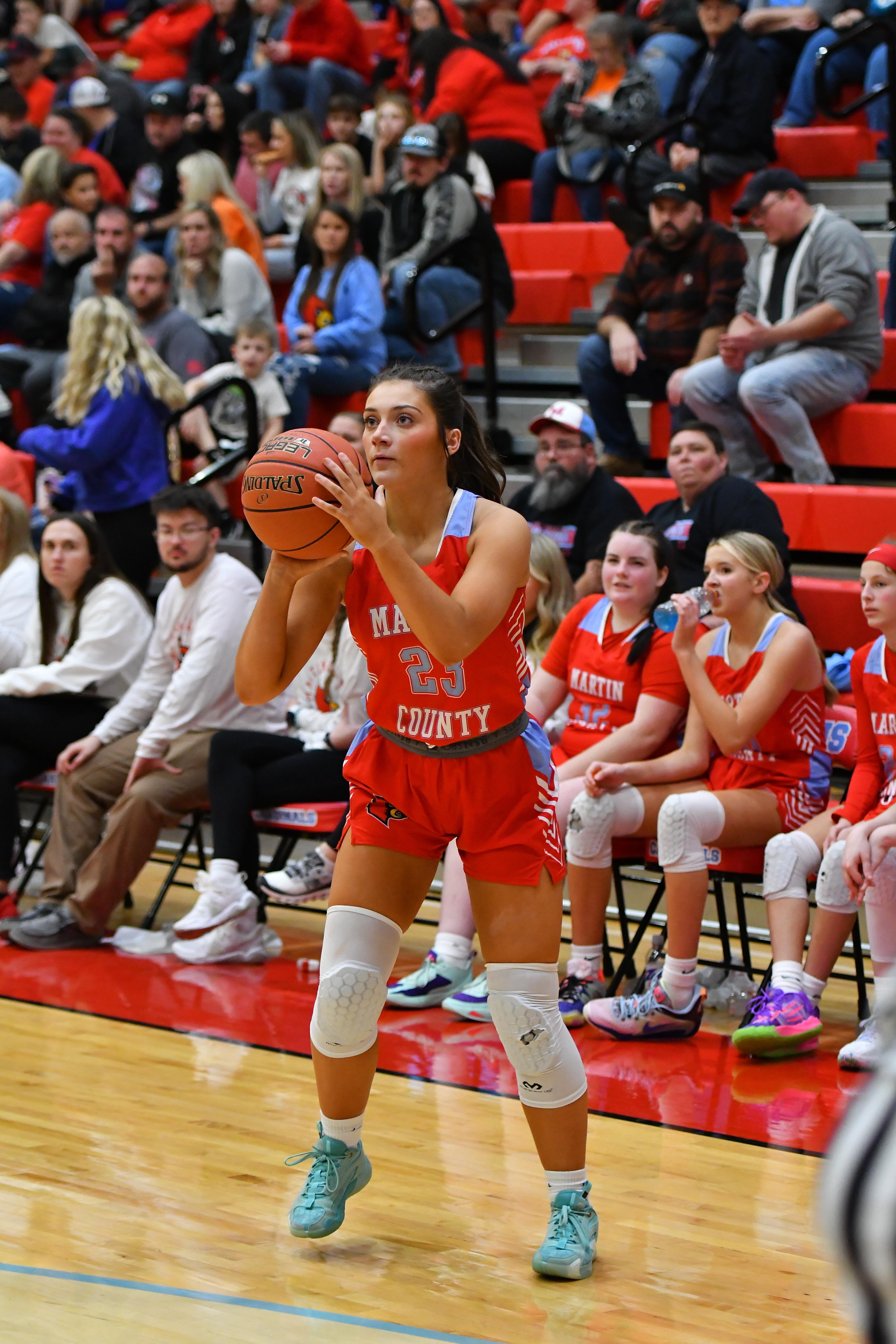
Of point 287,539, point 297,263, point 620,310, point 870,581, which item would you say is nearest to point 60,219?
point 297,263

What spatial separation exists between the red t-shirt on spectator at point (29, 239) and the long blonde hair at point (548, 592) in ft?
15.5

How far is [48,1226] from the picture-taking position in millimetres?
2914

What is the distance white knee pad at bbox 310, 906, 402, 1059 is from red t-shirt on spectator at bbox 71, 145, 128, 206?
6893 mm

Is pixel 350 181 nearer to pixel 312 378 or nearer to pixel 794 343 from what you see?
pixel 312 378

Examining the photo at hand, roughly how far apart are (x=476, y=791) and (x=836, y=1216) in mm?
1760

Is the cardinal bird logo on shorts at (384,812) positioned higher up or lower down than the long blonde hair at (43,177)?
higher up

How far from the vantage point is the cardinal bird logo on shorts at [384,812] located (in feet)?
9.10

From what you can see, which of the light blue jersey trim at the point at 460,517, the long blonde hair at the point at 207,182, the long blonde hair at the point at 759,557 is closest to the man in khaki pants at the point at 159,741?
the long blonde hair at the point at 759,557

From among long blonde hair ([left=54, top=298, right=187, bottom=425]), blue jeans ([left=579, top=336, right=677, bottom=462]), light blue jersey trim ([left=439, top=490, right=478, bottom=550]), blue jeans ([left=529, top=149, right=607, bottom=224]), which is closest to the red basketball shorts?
light blue jersey trim ([left=439, top=490, right=478, bottom=550])

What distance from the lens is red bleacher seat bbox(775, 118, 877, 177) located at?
305 inches

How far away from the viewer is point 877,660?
13.6 ft

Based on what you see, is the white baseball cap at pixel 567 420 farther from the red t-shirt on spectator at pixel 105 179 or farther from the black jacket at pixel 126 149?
the black jacket at pixel 126 149

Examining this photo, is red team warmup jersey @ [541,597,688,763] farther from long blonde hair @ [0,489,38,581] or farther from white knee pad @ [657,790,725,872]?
long blonde hair @ [0,489,38,581]

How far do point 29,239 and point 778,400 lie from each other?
4.74 metres
